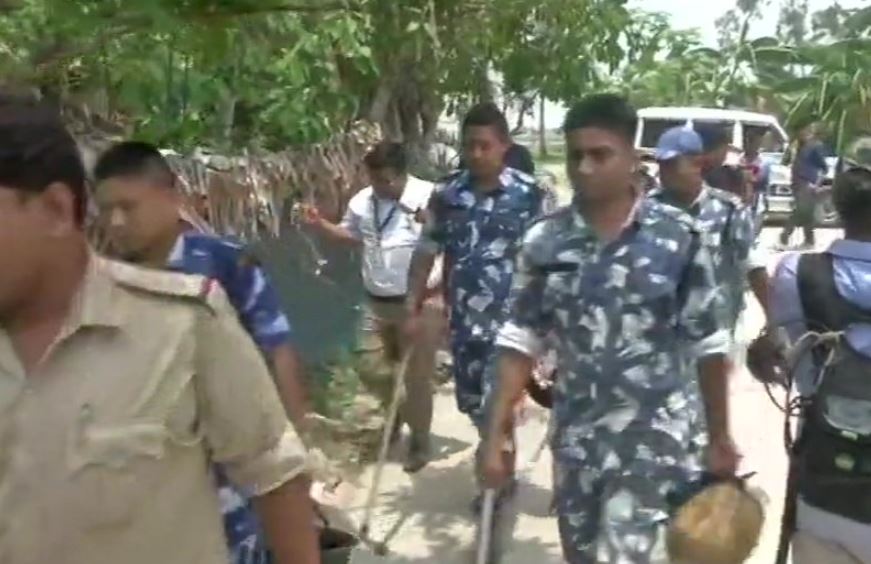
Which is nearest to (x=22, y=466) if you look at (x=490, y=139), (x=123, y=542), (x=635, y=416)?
(x=123, y=542)

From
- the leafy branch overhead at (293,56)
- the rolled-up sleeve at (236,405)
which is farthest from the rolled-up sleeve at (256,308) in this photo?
the rolled-up sleeve at (236,405)

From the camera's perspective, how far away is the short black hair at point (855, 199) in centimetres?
377

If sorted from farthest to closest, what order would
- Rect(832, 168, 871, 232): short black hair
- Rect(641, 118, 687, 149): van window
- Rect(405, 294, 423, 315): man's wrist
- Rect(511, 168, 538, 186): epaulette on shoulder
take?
Rect(641, 118, 687, 149): van window, Rect(405, 294, 423, 315): man's wrist, Rect(511, 168, 538, 186): epaulette on shoulder, Rect(832, 168, 871, 232): short black hair

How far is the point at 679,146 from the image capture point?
6.20 metres

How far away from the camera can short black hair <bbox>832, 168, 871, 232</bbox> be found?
377cm

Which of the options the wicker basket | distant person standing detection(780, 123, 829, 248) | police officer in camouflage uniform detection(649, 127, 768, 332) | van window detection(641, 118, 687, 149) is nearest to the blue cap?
police officer in camouflage uniform detection(649, 127, 768, 332)

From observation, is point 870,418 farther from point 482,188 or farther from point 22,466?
point 482,188

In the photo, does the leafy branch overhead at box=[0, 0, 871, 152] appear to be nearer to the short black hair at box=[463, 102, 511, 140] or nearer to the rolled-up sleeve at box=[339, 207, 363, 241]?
the short black hair at box=[463, 102, 511, 140]

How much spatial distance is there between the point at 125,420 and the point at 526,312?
201 cm

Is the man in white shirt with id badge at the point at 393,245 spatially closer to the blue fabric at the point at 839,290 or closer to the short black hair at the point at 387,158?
the short black hair at the point at 387,158

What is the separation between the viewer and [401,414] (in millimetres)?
7832

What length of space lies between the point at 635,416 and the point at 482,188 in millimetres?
2455

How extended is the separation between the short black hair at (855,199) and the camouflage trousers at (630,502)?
0.75m

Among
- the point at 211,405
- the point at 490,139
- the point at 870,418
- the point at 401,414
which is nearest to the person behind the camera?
the point at 211,405
